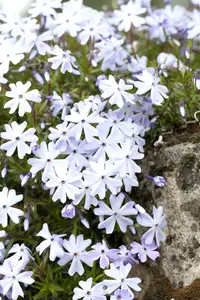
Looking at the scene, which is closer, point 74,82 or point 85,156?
point 85,156

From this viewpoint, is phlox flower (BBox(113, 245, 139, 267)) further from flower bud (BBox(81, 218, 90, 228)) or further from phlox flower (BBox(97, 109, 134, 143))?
phlox flower (BBox(97, 109, 134, 143))

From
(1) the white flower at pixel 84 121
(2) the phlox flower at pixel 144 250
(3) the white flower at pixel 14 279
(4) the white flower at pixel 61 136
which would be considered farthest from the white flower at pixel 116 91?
(3) the white flower at pixel 14 279

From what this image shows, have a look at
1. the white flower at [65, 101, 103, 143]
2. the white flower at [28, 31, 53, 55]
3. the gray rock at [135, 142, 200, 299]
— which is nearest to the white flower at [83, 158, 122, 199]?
the white flower at [65, 101, 103, 143]

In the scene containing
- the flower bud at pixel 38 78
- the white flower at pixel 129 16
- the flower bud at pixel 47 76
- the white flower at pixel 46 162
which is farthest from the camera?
the white flower at pixel 129 16

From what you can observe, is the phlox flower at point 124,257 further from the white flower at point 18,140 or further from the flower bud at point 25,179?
the white flower at point 18,140

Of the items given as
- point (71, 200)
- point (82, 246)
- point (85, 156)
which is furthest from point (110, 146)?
point (82, 246)

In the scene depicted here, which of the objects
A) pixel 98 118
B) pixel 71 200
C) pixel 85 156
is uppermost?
pixel 98 118

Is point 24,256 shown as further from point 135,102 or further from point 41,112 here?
point 135,102
